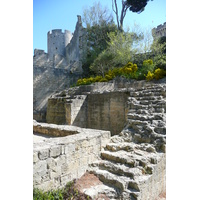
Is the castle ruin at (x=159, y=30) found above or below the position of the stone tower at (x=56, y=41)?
below

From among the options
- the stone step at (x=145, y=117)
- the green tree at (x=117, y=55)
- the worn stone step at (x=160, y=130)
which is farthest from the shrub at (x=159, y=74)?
the worn stone step at (x=160, y=130)

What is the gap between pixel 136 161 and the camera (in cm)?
355

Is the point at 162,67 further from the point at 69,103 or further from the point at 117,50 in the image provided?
the point at 69,103

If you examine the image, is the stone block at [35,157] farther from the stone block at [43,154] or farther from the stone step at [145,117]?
the stone step at [145,117]

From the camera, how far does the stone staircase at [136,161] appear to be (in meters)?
3.11

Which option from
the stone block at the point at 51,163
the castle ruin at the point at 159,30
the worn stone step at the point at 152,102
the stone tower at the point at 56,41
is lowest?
the stone block at the point at 51,163

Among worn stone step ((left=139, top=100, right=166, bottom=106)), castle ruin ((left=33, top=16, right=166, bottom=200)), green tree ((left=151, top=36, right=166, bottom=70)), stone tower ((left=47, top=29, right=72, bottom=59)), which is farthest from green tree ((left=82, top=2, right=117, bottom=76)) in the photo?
worn stone step ((left=139, top=100, right=166, bottom=106))

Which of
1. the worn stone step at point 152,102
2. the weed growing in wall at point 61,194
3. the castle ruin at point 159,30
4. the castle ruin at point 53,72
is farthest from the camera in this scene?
the castle ruin at point 53,72

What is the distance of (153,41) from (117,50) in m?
3.17

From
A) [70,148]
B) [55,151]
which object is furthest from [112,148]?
[55,151]

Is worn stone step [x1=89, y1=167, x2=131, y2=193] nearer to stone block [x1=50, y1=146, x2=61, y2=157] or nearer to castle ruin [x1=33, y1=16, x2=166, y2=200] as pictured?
castle ruin [x1=33, y1=16, x2=166, y2=200]

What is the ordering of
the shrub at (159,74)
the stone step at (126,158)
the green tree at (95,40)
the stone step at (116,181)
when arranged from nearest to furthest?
1. the stone step at (116,181)
2. the stone step at (126,158)
3. the shrub at (159,74)
4. the green tree at (95,40)

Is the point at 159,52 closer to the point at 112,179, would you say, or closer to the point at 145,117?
the point at 145,117

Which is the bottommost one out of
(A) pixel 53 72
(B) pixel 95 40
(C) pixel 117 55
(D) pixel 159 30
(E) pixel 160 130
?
(E) pixel 160 130
